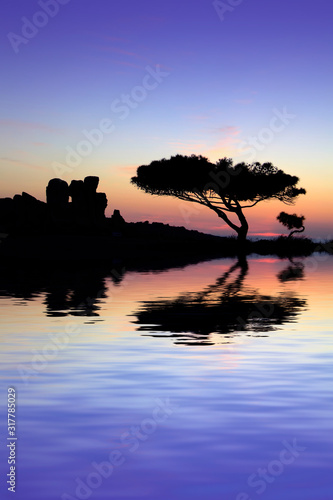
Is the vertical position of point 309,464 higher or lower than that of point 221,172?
lower

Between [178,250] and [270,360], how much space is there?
2115 inches

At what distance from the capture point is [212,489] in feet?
18.8

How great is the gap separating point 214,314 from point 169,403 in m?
9.59

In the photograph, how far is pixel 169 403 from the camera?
27.7 ft

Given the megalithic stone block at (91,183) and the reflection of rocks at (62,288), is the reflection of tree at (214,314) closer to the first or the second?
the reflection of rocks at (62,288)

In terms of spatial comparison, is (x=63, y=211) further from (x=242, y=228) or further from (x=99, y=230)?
(x=242, y=228)

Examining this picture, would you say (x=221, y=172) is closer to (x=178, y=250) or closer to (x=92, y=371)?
(x=178, y=250)

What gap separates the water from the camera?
5957 mm

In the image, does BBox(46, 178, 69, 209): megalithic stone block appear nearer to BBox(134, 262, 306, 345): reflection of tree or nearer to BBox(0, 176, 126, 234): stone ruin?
BBox(0, 176, 126, 234): stone ruin

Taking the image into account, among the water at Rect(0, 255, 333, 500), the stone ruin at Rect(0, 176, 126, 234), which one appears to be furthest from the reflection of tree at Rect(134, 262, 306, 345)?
the stone ruin at Rect(0, 176, 126, 234)

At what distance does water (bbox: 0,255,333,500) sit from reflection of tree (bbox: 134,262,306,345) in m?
0.08

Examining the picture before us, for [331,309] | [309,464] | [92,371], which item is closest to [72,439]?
[309,464]

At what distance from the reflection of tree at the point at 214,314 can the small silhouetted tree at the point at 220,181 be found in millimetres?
44867

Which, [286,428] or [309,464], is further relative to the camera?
[286,428]
